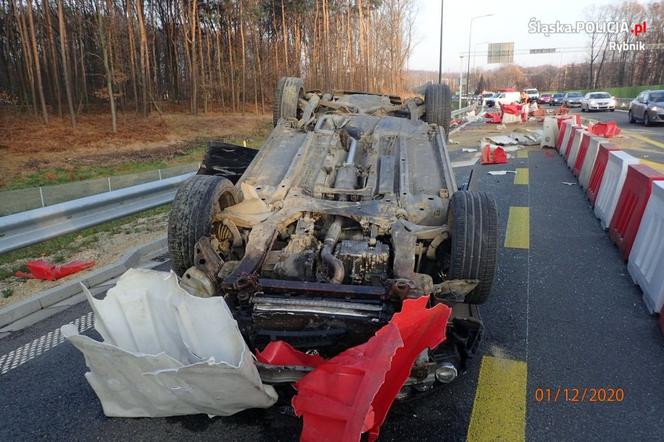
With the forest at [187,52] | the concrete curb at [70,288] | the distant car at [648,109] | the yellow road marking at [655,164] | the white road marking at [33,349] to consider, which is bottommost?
the white road marking at [33,349]

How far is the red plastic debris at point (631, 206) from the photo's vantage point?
15.3 feet

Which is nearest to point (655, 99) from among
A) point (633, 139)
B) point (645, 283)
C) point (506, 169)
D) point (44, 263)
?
point (633, 139)

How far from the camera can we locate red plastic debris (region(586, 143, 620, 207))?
7.05 metres

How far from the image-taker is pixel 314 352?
265 centimetres

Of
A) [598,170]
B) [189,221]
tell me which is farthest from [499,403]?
[598,170]

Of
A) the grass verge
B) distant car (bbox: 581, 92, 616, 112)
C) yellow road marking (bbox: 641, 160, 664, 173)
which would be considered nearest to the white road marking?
the grass verge

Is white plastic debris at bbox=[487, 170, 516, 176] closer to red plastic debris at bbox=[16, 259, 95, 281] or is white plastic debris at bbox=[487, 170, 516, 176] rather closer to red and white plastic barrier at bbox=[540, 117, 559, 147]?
red and white plastic barrier at bbox=[540, 117, 559, 147]

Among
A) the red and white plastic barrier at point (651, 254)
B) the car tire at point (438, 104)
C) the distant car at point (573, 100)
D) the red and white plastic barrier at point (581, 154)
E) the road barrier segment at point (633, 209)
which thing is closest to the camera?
the red and white plastic barrier at point (651, 254)

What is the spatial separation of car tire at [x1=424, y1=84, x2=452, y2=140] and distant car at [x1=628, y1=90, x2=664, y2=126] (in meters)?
17.2

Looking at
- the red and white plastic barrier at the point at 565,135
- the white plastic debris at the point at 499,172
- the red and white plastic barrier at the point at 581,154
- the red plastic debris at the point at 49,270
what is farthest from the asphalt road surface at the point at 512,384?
the red and white plastic barrier at the point at 565,135

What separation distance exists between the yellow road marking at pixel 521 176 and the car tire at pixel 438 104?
12.7 ft

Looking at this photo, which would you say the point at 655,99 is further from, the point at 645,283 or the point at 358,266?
the point at 358,266

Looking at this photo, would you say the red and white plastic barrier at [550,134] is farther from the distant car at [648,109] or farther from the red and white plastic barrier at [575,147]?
the distant car at [648,109]
